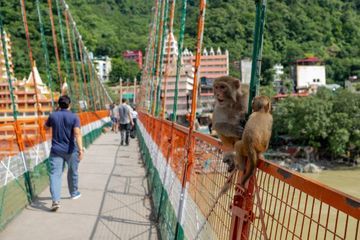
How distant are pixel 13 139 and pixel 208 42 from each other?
3257 inches

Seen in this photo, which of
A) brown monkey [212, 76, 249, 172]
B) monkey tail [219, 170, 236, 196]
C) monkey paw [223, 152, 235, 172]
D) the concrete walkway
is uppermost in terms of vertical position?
brown monkey [212, 76, 249, 172]

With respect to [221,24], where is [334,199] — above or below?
below

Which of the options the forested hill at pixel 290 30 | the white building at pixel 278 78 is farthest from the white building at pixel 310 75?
the forested hill at pixel 290 30

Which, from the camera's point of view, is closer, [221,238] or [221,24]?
[221,238]

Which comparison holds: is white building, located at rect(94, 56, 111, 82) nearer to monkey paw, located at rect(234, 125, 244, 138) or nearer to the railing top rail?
monkey paw, located at rect(234, 125, 244, 138)

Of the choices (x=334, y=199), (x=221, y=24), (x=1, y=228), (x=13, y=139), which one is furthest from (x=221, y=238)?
(x=221, y=24)

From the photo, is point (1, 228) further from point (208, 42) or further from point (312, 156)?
point (208, 42)

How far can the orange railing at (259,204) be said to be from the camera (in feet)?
5.93

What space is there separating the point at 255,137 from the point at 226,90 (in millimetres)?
842

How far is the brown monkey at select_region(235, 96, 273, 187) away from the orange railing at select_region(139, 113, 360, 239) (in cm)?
6

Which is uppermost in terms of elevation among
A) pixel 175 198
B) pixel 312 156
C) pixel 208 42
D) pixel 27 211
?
pixel 208 42

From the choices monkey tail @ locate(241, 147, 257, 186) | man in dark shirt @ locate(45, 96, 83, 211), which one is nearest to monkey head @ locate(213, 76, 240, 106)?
monkey tail @ locate(241, 147, 257, 186)

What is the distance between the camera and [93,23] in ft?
385

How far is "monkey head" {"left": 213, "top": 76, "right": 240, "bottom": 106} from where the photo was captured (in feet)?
11.0
